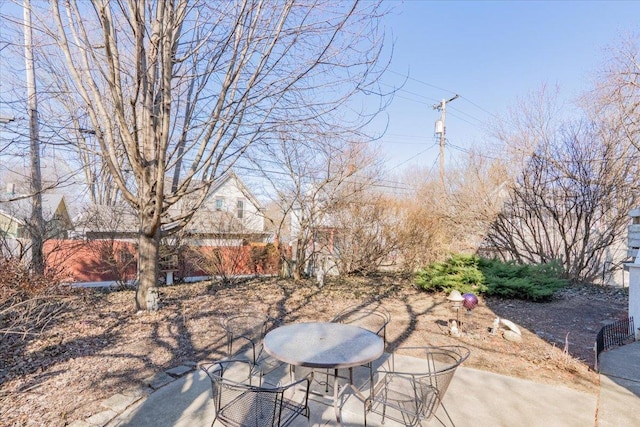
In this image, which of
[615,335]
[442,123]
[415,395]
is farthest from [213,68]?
[442,123]

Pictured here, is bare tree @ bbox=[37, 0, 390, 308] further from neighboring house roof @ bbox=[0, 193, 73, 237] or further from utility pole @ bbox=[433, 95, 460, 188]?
utility pole @ bbox=[433, 95, 460, 188]

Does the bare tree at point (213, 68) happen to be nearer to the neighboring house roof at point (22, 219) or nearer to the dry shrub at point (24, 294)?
the dry shrub at point (24, 294)

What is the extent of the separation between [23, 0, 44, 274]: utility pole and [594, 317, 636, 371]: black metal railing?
8.11 meters

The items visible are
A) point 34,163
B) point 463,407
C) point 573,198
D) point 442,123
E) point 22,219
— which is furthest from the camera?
point 442,123

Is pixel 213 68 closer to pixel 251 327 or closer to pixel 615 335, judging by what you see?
pixel 251 327

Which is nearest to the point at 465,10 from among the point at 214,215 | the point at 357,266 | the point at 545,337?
the point at 545,337

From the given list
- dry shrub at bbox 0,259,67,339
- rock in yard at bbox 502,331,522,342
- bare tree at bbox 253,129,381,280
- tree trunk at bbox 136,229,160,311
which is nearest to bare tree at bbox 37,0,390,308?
tree trunk at bbox 136,229,160,311

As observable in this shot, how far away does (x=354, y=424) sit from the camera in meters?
2.63

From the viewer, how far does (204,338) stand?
4.69 meters

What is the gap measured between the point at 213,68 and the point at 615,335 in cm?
679

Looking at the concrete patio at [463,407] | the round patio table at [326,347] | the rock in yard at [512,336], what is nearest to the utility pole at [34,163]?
the concrete patio at [463,407]

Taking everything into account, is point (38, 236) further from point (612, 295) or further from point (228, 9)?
point (612, 295)

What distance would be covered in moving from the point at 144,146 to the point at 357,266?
25.4ft

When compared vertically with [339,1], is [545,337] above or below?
below
